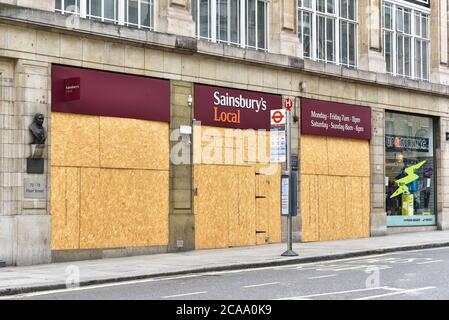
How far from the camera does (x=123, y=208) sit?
20.1m

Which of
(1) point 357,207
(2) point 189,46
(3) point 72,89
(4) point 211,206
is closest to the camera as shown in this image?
(3) point 72,89

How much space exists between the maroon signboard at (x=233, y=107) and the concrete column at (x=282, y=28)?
1.62 m

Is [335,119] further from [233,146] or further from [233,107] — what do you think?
[233,146]

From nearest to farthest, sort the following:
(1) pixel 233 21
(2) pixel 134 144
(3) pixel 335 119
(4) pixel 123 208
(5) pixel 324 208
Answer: (4) pixel 123 208
(2) pixel 134 144
(1) pixel 233 21
(5) pixel 324 208
(3) pixel 335 119

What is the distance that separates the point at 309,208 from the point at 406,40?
9078 mm

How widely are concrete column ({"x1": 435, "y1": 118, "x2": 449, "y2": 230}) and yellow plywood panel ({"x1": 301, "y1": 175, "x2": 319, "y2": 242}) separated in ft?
24.5

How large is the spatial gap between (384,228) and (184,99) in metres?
10.1

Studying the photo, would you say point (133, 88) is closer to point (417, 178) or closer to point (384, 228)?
point (384, 228)

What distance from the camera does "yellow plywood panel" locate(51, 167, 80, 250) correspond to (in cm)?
1856

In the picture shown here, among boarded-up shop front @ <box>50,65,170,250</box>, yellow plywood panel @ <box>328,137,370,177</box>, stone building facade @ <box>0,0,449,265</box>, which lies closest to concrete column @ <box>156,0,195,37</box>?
stone building facade @ <box>0,0,449,265</box>

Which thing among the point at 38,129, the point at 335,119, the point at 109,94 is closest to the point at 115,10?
the point at 109,94

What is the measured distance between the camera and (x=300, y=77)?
988 inches

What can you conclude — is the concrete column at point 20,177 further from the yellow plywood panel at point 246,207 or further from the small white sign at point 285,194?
the yellow plywood panel at point 246,207

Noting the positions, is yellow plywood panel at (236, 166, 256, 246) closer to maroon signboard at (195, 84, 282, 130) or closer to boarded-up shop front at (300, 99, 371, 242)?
maroon signboard at (195, 84, 282, 130)
